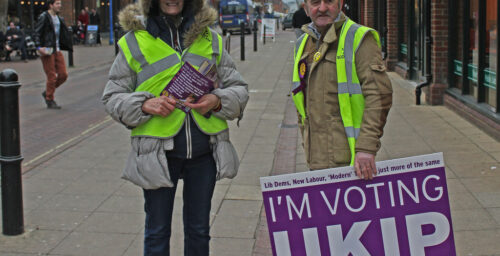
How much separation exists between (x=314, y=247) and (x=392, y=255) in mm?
359

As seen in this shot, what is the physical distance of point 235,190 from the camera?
21.4 ft

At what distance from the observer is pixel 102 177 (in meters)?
7.04

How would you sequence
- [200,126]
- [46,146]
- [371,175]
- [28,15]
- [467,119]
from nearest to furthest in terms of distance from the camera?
[371,175] → [200,126] → [46,146] → [467,119] → [28,15]

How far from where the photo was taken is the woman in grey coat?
136 inches

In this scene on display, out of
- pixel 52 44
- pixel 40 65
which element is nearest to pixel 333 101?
pixel 52 44

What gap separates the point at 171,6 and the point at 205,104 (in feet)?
1.76

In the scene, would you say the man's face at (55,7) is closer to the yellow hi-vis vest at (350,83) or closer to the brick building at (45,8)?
the yellow hi-vis vest at (350,83)

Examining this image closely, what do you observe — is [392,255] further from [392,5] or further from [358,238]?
[392,5]

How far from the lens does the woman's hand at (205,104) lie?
11.2ft

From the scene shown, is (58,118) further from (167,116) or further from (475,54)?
(167,116)

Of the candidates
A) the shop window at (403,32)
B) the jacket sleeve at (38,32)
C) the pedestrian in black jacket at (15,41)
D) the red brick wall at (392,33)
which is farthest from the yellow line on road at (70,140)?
the pedestrian in black jacket at (15,41)

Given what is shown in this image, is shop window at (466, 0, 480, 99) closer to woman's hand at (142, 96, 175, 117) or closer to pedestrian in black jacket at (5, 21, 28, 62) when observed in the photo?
woman's hand at (142, 96, 175, 117)

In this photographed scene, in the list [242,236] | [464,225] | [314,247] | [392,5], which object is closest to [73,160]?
[242,236]

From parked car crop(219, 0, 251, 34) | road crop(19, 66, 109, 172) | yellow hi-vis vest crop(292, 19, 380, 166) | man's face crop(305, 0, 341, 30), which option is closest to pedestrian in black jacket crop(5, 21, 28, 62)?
road crop(19, 66, 109, 172)
